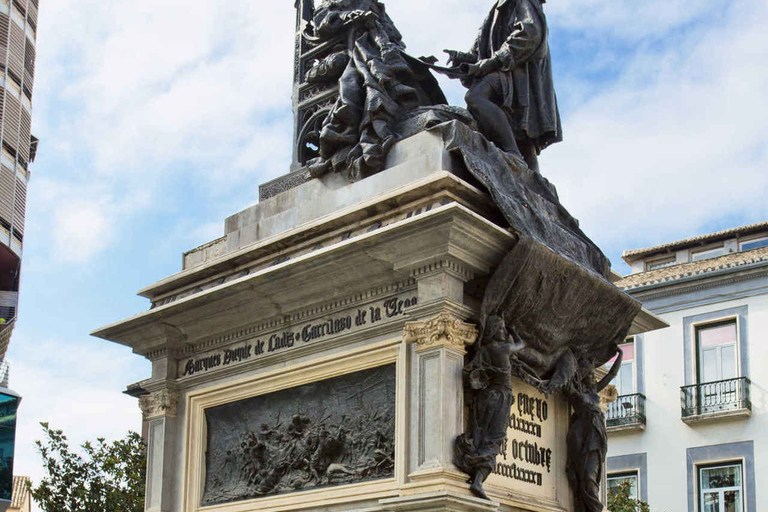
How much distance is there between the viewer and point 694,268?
2888cm

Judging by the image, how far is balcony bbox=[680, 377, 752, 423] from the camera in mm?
26859

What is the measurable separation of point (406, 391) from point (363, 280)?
1.35 meters

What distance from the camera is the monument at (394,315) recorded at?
1157cm

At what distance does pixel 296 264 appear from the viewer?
12.6 meters

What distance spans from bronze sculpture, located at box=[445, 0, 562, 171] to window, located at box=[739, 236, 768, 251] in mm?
17173

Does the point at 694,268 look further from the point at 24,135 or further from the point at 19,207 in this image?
the point at 24,135

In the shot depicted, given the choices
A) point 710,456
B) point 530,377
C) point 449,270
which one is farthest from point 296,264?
point 710,456

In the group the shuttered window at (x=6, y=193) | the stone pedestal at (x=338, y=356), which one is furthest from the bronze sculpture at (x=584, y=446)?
the shuttered window at (x=6, y=193)

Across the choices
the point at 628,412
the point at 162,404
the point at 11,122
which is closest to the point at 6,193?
the point at 11,122

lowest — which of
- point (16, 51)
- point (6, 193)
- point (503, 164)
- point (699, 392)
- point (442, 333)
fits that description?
point (442, 333)

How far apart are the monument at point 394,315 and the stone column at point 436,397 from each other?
20 mm

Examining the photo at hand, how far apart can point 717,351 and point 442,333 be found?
18.3m

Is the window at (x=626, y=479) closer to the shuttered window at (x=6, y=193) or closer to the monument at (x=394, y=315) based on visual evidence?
the monument at (x=394, y=315)

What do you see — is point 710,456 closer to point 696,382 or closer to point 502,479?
point 696,382
